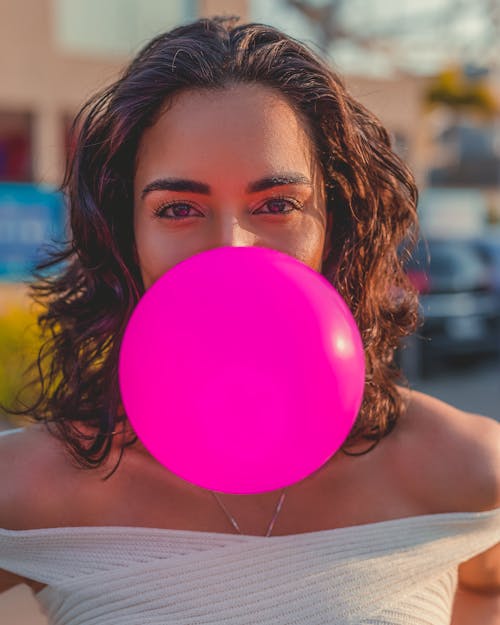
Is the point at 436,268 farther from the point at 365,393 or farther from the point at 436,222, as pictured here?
the point at 365,393

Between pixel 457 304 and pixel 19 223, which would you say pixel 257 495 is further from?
pixel 457 304

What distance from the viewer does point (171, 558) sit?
60.9 inches

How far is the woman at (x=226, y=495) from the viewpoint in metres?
1.47

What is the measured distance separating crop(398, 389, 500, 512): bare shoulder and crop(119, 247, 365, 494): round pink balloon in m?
0.46

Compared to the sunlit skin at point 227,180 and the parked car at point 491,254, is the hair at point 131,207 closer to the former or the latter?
the sunlit skin at point 227,180

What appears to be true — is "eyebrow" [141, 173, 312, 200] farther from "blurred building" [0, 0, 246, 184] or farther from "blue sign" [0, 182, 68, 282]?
"blurred building" [0, 0, 246, 184]

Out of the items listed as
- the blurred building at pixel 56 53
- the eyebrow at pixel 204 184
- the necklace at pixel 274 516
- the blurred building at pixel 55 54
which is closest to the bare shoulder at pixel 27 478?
the necklace at pixel 274 516

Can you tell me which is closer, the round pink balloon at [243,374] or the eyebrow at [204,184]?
the round pink balloon at [243,374]

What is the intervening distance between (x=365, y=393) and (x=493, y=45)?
28419 mm

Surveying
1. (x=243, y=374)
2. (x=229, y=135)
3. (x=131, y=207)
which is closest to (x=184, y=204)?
(x=229, y=135)

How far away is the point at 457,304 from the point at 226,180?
744cm

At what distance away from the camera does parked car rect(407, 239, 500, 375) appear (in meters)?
8.48

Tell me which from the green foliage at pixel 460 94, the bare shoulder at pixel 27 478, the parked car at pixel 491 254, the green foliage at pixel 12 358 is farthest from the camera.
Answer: the green foliage at pixel 460 94

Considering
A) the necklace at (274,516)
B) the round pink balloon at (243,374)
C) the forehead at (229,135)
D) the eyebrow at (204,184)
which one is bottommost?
the necklace at (274,516)
